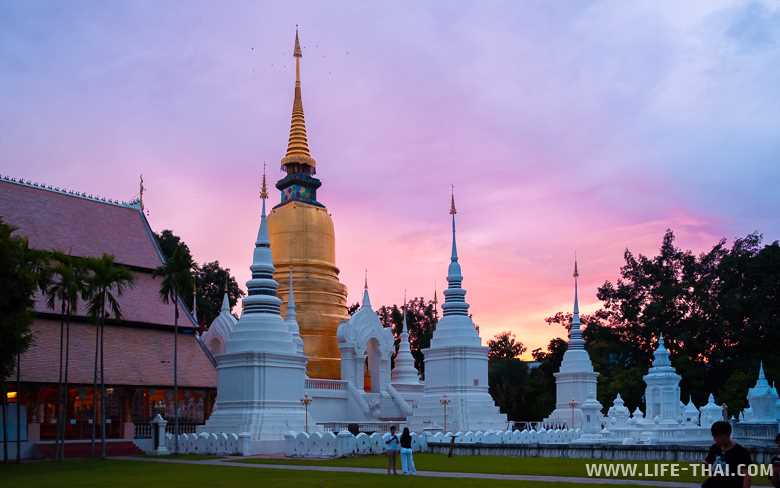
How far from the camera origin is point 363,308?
156 ft

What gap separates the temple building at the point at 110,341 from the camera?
1324 inches

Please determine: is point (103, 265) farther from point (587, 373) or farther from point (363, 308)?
point (587, 373)

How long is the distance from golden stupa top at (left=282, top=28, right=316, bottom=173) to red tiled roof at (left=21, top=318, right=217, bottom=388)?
612 inches

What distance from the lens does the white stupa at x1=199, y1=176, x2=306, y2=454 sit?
111ft

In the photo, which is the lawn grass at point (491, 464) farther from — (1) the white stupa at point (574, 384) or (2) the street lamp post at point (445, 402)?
(1) the white stupa at point (574, 384)

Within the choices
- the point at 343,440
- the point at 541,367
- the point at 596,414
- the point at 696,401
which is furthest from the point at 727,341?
the point at 343,440

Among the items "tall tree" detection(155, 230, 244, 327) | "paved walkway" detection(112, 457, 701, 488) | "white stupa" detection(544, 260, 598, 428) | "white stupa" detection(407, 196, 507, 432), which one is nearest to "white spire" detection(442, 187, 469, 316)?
"white stupa" detection(407, 196, 507, 432)

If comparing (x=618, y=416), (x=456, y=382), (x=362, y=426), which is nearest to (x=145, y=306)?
(x=362, y=426)

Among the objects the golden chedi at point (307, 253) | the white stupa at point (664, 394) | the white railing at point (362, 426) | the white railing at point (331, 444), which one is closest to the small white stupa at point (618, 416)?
the white stupa at point (664, 394)

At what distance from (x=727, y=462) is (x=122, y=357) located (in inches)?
1207

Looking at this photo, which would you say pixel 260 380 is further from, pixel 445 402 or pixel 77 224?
pixel 77 224

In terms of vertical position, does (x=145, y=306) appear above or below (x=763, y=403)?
above

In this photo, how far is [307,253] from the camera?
5053 centimetres

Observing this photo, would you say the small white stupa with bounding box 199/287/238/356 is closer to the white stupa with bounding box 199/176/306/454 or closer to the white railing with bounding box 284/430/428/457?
the white stupa with bounding box 199/176/306/454
